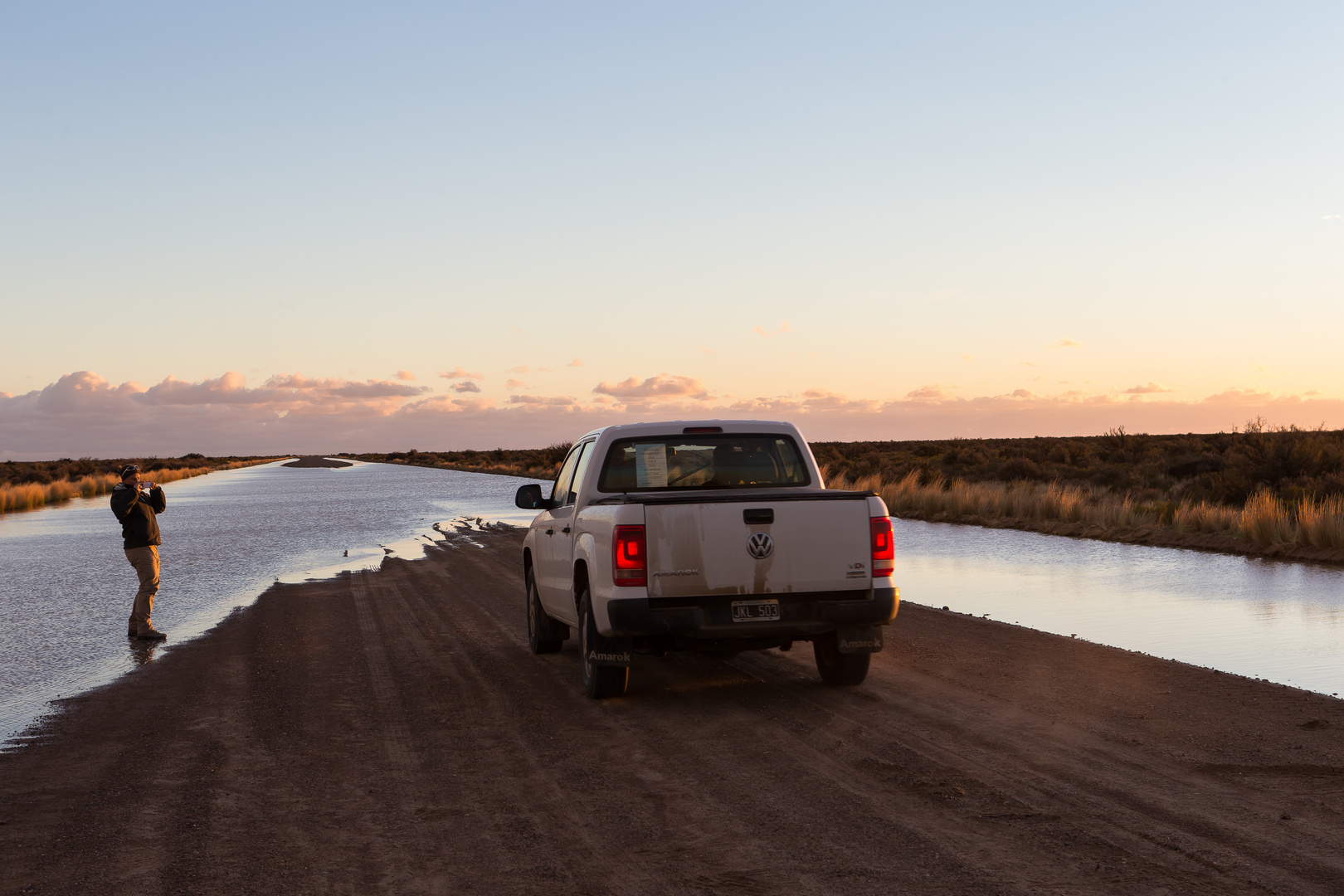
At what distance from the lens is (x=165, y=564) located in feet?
64.9

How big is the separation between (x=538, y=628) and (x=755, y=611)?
3169 mm

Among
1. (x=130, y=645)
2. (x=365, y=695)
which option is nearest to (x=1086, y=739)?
(x=365, y=695)

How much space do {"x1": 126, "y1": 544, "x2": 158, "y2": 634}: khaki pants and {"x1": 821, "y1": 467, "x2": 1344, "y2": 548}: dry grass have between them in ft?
54.9

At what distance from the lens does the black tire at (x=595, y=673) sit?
812cm

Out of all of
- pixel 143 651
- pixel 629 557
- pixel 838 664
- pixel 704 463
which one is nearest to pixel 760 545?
pixel 629 557

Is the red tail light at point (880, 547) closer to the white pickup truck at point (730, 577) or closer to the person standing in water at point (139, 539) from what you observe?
the white pickup truck at point (730, 577)

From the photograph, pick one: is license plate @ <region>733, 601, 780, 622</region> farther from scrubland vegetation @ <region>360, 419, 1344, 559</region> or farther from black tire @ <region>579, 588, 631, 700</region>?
scrubland vegetation @ <region>360, 419, 1344, 559</region>

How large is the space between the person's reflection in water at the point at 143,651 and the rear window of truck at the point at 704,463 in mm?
4805

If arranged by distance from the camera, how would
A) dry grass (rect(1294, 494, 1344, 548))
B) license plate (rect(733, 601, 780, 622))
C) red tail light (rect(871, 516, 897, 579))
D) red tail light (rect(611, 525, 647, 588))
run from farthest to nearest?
dry grass (rect(1294, 494, 1344, 548))
red tail light (rect(871, 516, 897, 579))
license plate (rect(733, 601, 780, 622))
red tail light (rect(611, 525, 647, 588))

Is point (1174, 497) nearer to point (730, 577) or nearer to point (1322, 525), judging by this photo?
point (1322, 525)

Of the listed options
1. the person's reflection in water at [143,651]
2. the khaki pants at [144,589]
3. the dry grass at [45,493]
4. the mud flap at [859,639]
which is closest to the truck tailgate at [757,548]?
the mud flap at [859,639]

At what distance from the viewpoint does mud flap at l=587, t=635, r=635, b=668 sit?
794cm

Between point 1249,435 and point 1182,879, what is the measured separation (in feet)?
90.1

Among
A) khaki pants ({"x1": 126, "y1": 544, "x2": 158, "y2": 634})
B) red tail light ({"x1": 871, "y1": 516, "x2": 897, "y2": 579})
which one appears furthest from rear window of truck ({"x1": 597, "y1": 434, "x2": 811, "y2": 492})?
khaki pants ({"x1": 126, "y1": 544, "x2": 158, "y2": 634})
